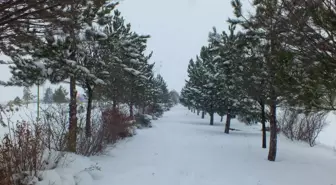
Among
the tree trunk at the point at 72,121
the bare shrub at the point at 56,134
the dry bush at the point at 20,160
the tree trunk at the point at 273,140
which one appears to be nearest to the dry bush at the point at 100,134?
A: the tree trunk at the point at 72,121

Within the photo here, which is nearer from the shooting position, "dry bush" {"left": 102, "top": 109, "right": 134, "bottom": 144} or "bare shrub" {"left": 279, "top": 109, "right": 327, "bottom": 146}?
"dry bush" {"left": 102, "top": 109, "right": 134, "bottom": 144}

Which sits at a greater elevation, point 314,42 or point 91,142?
point 314,42

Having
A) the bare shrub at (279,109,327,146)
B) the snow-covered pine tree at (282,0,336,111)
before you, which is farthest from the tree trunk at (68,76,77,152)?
the bare shrub at (279,109,327,146)

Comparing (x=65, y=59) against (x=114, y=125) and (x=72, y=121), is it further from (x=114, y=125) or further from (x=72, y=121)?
(x=114, y=125)

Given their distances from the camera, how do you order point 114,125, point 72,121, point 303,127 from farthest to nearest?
1. point 303,127
2. point 114,125
3. point 72,121

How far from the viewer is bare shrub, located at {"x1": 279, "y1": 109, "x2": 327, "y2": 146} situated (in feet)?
56.3

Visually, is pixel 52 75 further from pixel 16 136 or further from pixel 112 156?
pixel 16 136

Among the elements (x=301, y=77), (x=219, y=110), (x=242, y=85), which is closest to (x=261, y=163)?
(x=242, y=85)

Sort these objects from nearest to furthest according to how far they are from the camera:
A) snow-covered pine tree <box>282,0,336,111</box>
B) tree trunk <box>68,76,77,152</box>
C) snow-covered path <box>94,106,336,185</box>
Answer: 1. snow-covered pine tree <box>282,0,336,111</box>
2. snow-covered path <box>94,106,336,185</box>
3. tree trunk <box>68,76,77,152</box>

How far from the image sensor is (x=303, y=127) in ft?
57.9

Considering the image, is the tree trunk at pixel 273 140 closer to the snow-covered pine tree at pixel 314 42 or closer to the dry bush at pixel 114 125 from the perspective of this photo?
the snow-covered pine tree at pixel 314 42

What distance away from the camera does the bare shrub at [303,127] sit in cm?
1717

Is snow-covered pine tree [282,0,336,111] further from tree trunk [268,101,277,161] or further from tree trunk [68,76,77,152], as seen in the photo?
tree trunk [68,76,77,152]

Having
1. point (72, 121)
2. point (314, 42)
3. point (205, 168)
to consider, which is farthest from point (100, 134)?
point (314, 42)
